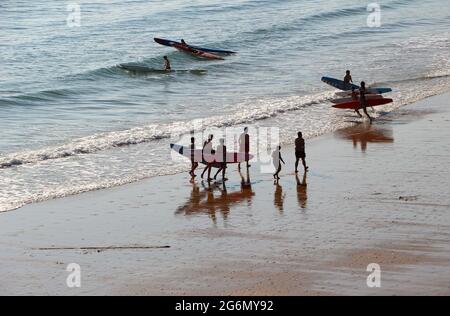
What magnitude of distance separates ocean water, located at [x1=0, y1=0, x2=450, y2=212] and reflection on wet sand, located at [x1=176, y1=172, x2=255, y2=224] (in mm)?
2040

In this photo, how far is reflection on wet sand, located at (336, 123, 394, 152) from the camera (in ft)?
79.6

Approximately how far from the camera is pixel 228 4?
6288 cm

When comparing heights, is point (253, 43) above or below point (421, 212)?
above

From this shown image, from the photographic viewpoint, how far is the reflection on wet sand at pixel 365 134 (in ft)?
79.6

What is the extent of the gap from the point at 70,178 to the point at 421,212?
28.1ft

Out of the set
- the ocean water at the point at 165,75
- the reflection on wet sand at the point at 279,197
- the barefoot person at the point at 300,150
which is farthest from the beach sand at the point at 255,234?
the ocean water at the point at 165,75

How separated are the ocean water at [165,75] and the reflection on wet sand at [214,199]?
6.69 feet

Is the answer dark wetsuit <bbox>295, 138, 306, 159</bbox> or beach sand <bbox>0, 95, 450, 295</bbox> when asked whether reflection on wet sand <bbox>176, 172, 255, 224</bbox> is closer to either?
beach sand <bbox>0, 95, 450, 295</bbox>

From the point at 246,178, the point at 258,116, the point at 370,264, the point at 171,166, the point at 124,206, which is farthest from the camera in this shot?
the point at 258,116

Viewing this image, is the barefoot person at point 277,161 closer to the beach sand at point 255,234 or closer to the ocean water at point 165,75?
the beach sand at point 255,234

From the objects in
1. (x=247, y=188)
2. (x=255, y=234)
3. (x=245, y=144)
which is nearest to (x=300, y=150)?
(x=245, y=144)
